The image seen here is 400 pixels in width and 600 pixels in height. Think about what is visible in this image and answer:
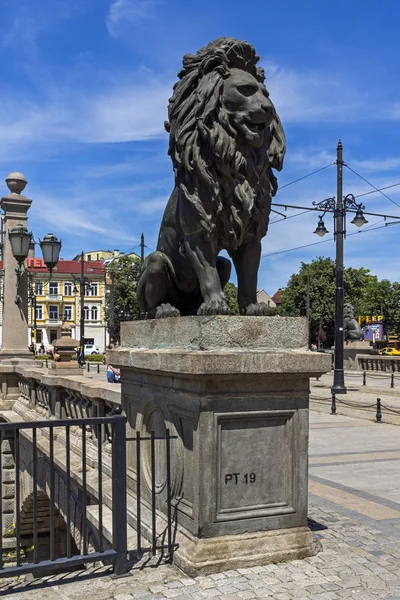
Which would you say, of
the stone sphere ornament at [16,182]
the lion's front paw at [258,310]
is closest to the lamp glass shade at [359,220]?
the stone sphere ornament at [16,182]

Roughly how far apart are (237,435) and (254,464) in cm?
27

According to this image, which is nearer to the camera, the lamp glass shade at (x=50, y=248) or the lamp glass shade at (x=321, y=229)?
the lamp glass shade at (x=50, y=248)

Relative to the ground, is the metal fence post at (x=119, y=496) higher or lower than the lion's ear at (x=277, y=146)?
lower

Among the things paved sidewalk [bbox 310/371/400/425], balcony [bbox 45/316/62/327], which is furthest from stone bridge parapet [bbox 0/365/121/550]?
balcony [bbox 45/316/62/327]

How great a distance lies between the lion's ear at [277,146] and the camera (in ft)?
16.3

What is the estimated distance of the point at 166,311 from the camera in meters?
5.36

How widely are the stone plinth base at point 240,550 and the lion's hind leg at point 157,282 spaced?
192cm

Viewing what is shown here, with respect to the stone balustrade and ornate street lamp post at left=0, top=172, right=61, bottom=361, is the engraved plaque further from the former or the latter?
the stone balustrade

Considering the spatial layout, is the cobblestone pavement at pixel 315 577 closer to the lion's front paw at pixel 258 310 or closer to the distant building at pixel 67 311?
the lion's front paw at pixel 258 310

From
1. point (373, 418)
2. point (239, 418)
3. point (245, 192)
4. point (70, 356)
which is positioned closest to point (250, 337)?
point (239, 418)

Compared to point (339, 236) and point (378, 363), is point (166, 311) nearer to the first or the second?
point (339, 236)

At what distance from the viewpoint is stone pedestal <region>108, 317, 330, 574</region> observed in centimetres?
428

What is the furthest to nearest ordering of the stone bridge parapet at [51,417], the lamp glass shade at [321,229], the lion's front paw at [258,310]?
the lamp glass shade at [321,229] < the stone bridge parapet at [51,417] < the lion's front paw at [258,310]

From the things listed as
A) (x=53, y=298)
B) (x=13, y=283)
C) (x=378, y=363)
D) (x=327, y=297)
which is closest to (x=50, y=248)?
(x=13, y=283)
